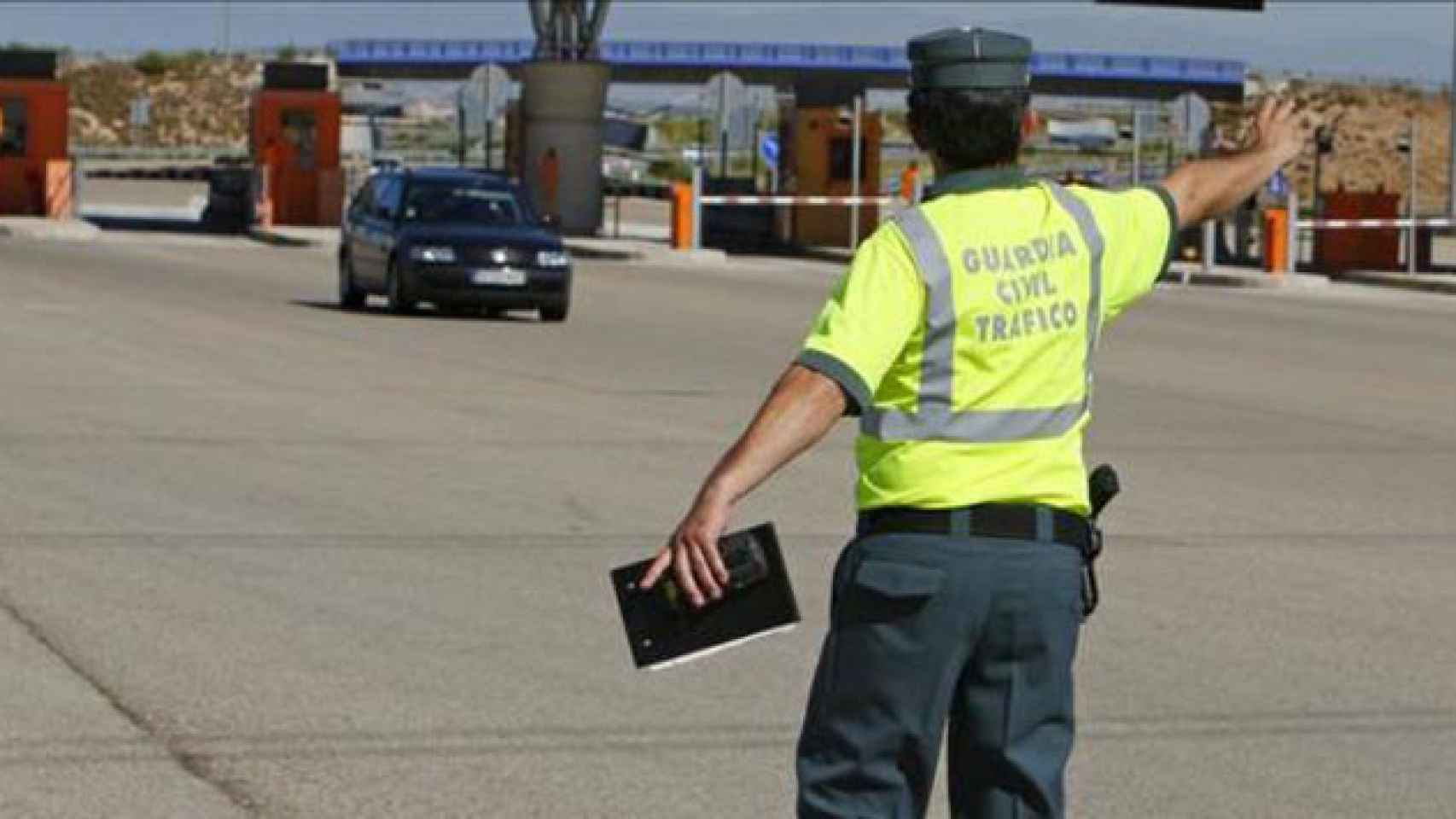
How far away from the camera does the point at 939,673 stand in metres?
5.63

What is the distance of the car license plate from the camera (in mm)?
32500

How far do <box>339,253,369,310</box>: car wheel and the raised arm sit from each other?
28232 millimetres

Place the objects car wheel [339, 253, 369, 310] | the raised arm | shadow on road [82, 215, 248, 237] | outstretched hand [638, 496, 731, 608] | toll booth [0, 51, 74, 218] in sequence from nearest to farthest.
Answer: outstretched hand [638, 496, 731, 608], the raised arm, car wheel [339, 253, 369, 310], toll booth [0, 51, 74, 218], shadow on road [82, 215, 248, 237]

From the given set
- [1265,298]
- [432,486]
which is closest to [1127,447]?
[432,486]

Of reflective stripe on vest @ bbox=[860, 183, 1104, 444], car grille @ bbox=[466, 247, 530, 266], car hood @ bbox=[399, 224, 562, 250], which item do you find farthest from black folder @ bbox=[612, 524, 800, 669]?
car hood @ bbox=[399, 224, 562, 250]

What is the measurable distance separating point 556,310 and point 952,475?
89.0 ft

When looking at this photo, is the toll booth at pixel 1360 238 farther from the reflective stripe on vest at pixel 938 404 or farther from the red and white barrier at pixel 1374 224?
the reflective stripe on vest at pixel 938 404

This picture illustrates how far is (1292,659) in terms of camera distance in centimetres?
1145

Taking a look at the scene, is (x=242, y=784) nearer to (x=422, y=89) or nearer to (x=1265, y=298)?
(x=1265, y=298)

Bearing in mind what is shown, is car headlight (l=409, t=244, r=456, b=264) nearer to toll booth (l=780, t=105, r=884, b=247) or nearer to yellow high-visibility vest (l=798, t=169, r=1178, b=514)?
yellow high-visibility vest (l=798, t=169, r=1178, b=514)

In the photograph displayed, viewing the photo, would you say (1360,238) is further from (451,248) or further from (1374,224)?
(451,248)

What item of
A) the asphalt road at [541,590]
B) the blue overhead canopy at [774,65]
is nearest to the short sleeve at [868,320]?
the asphalt road at [541,590]

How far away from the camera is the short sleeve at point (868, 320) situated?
5.61m

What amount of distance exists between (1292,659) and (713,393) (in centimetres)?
1183
